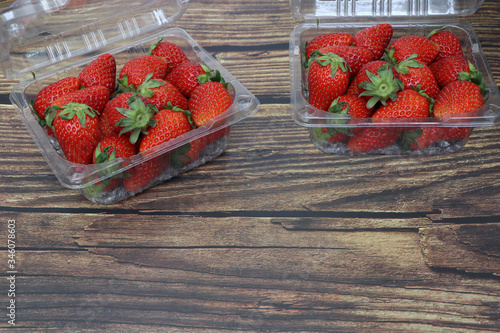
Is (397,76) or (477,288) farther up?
(397,76)

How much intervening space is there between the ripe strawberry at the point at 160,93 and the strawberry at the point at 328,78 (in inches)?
11.7

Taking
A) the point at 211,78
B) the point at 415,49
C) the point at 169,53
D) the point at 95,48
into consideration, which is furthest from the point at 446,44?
the point at 95,48

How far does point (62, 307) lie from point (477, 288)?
0.79 m

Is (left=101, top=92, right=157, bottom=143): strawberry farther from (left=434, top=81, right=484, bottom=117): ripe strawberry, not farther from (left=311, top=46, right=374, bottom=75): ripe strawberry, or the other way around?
(left=434, top=81, right=484, bottom=117): ripe strawberry

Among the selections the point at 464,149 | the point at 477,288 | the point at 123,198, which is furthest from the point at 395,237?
the point at 123,198

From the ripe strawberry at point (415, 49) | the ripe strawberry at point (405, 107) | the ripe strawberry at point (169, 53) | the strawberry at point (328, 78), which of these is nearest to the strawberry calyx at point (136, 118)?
the ripe strawberry at point (169, 53)

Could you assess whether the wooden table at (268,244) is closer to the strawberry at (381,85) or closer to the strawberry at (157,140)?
the strawberry at (157,140)

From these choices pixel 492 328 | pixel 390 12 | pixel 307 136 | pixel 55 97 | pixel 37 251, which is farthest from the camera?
pixel 390 12

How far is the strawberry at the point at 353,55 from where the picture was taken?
113 centimetres

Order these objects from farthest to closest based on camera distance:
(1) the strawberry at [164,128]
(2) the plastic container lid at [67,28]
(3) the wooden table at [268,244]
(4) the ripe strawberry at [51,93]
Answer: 1. (2) the plastic container lid at [67,28]
2. (4) the ripe strawberry at [51,93]
3. (1) the strawberry at [164,128]
4. (3) the wooden table at [268,244]

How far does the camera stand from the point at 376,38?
46.7 inches

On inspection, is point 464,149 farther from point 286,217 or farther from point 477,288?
point 286,217

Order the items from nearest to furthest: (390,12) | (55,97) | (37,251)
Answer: (37,251) → (55,97) → (390,12)

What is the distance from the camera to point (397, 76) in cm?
106
